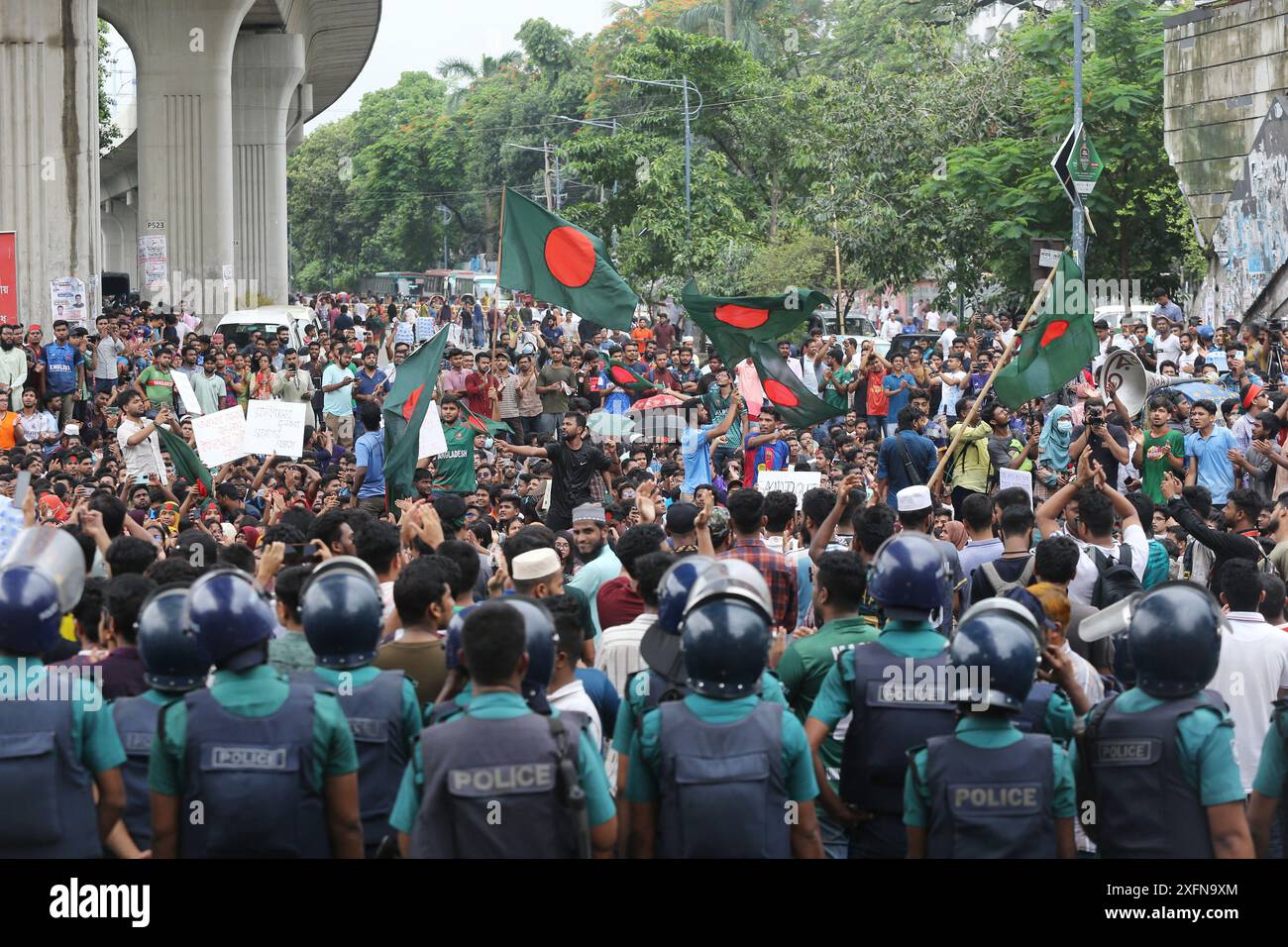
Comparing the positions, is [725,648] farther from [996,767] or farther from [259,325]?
[259,325]

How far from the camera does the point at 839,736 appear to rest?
5871 millimetres

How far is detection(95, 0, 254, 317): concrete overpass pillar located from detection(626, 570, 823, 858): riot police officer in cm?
3051

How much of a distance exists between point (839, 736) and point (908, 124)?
3009 centimetres

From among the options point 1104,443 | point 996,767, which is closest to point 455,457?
point 1104,443

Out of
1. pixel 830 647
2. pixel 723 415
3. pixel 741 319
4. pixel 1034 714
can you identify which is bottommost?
pixel 1034 714

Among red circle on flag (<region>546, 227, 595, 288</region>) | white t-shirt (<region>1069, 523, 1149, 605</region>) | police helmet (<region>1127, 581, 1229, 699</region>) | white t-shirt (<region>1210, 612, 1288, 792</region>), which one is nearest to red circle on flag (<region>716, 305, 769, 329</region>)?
red circle on flag (<region>546, 227, 595, 288</region>)

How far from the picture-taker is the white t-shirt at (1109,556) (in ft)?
25.5

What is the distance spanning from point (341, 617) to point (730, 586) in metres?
1.14

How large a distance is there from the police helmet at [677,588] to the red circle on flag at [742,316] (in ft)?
24.6

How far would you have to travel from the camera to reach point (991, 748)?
4.86m

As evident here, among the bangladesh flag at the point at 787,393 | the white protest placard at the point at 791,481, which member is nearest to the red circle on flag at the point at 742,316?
the bangladesh flag at the point at 787,393

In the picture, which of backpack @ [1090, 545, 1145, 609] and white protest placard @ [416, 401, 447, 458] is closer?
backpack @ [1090, 545, 1145, 609]
